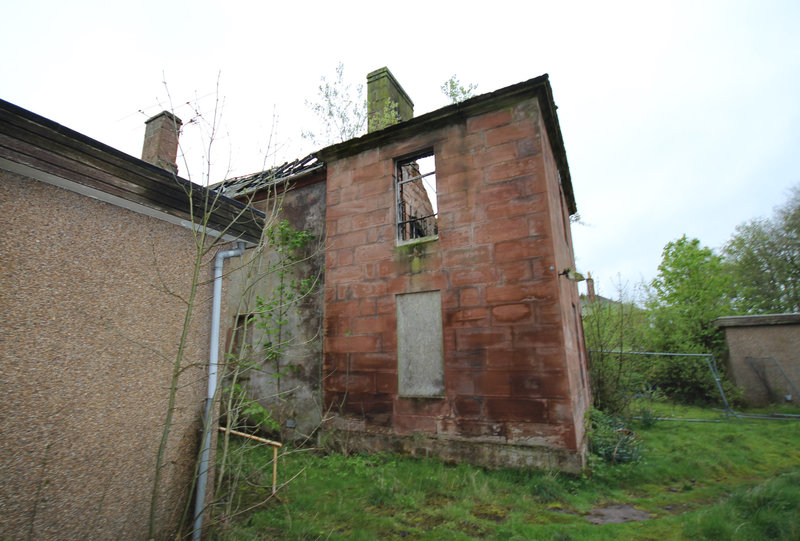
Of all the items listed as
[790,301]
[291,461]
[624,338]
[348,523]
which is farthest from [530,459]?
[790,301]

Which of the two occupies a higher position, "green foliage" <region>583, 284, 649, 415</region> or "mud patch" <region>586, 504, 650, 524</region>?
"green foliage" <region>583, 284, 649, 415</region>

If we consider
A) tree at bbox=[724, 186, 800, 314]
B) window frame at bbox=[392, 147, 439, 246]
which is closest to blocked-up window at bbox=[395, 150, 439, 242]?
window frame at bbox=[392, 147, 439, 246]

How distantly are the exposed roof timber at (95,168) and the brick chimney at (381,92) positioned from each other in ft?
23.0

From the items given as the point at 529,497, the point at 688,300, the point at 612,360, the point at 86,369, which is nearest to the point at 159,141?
the point at 86,369

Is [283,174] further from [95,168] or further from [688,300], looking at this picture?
[688,300]

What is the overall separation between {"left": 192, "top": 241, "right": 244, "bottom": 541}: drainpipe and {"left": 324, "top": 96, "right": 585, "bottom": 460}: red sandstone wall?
3507mm

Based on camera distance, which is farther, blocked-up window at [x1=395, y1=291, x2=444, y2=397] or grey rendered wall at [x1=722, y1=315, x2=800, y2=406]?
grey rendered wall at [x1=722, y1=315, x2=800, y2=406]

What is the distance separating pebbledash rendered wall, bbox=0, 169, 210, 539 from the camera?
2.52 meters

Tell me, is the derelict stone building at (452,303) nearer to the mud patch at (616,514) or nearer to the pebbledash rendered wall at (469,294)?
the pebbledash rendered wall at (469,294)

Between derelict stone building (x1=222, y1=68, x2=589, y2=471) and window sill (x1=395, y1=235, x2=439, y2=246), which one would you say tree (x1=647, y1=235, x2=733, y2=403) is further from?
window sill (x1=395, y1=235, x2=439, y2=246)

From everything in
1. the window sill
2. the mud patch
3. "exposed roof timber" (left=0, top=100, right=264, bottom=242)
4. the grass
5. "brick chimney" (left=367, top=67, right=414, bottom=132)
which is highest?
"brick chimney" (left=367, top=67, right=414, bottom=132)

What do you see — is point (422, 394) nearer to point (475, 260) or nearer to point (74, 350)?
point (475, 260)

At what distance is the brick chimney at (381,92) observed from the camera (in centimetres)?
991

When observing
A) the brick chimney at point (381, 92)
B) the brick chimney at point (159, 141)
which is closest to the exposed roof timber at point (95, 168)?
the brick chimney at point (159, 141)
